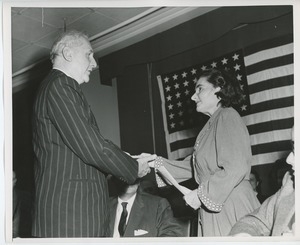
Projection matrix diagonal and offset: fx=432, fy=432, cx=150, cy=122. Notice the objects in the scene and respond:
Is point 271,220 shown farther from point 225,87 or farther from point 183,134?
point 183,134

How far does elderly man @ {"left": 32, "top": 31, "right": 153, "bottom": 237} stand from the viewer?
1.86 metres

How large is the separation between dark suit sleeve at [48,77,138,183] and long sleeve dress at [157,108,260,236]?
39cm

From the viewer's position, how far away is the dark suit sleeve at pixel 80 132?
6.12ft

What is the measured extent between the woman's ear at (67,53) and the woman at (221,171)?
0.73 metres

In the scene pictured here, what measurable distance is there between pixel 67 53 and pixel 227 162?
900 mm

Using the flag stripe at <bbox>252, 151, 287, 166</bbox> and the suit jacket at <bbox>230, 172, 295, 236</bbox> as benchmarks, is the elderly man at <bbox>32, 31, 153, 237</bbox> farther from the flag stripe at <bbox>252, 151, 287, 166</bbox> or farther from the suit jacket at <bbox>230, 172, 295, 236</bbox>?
the flag stripe at <bbox>252, 151, 287, 166</bbox>

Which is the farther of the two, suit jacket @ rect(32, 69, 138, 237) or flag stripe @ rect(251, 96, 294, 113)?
flag stripe @ rect(251, 96, 294, 113)

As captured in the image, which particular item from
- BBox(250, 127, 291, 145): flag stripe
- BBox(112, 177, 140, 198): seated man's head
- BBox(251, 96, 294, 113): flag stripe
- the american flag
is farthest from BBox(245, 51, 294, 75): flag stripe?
BBox(112, 177, 140, 198): seated man's head

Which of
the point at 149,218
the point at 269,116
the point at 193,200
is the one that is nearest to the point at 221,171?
the point at 193,200

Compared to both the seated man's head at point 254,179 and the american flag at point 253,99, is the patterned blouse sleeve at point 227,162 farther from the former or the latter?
the seated man's head at point 254,179

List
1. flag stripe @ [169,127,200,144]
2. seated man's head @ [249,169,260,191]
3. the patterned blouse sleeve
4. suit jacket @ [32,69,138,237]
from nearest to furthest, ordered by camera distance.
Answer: suit jacket @ [32,69,138,237] < the patterned blouse sleeve < seated man's head @ [249,169,260,191] < flag stripe @ [169,127,200,144]

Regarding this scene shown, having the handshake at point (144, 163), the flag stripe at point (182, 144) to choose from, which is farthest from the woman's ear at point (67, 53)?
the flag stripe at point (182, 144)

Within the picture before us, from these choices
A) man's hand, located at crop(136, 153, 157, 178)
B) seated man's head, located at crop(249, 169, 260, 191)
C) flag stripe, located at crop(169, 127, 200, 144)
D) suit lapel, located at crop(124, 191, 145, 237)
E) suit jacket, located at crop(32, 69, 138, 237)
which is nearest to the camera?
suit jacket, located at crop(32, 69, 138, 237)

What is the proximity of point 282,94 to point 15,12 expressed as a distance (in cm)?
152
